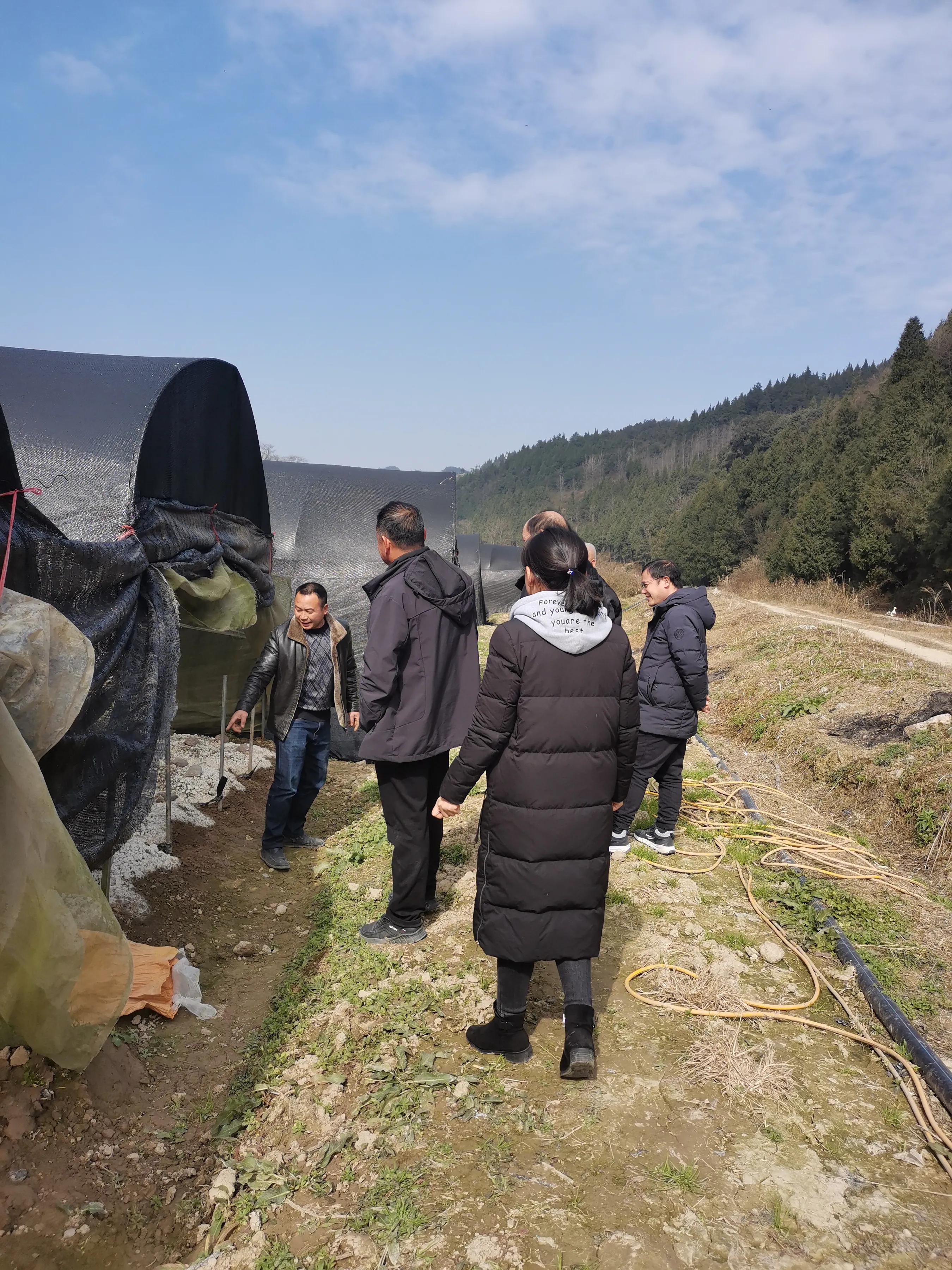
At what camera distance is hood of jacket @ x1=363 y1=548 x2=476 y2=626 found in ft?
12.7

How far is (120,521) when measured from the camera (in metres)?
4.44

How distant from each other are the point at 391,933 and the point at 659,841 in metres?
2.07

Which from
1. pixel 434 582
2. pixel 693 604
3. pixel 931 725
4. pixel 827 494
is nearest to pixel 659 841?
pixel 693 604

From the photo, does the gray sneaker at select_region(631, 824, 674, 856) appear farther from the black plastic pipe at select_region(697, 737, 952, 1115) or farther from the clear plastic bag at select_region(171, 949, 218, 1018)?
the clear plastic bag at select_region(171, 949, 218, 1018)

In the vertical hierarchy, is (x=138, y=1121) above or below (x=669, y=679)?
below

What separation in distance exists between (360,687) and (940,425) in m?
28.1

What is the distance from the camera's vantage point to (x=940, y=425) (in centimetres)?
2638

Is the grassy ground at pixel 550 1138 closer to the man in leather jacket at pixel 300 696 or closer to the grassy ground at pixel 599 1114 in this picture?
the grassy ground at pixel 599 1114

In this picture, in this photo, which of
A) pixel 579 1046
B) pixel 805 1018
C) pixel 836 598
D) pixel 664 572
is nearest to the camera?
pixel 579 1046

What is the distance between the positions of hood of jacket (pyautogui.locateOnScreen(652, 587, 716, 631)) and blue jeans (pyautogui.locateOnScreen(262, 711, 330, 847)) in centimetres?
224

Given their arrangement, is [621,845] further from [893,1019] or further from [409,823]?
[893,1019]

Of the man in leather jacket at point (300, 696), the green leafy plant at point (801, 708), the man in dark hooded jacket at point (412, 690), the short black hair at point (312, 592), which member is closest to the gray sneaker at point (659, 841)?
the man in dark hooded jacket at point (412, 690)

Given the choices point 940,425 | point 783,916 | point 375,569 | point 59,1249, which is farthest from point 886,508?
point 59,1249

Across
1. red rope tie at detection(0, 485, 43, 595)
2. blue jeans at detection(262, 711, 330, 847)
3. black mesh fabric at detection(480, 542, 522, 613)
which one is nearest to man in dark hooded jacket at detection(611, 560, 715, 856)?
blue jeans at detection(262, 711, 330, 847)
